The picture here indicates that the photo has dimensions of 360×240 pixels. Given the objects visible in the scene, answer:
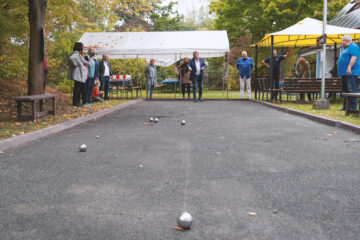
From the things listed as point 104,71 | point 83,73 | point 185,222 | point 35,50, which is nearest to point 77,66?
point 83,73

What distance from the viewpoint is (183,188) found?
3.65m

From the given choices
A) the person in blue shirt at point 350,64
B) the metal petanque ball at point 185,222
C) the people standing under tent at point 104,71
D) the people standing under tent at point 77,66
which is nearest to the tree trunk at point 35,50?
the people standing under tent at point 77,66

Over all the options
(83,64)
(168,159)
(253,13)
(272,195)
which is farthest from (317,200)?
(253,13)

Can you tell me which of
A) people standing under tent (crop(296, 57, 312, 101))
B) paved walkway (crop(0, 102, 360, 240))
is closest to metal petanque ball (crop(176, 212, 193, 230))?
paved walkway (crop(0, 102, 360, 240))

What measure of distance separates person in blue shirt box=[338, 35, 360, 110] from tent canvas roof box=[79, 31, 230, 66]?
826 centimetres

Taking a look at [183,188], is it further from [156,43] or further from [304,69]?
[156,43]

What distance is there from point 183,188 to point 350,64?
27.4ft

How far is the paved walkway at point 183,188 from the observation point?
8.69ft

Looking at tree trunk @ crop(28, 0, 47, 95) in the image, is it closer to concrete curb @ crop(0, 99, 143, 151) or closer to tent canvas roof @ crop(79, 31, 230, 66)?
concrete curb @ crop(0, 99, 143, 151)

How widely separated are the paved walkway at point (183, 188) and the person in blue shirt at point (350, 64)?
4076mm

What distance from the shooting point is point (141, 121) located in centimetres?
980

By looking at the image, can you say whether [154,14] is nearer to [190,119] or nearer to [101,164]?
[190,119]

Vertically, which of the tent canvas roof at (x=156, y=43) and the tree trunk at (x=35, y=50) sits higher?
the tent canvas roof at (x=156, y=43)

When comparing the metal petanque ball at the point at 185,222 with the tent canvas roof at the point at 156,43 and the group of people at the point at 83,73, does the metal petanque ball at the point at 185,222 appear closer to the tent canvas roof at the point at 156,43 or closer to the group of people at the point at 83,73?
the group of people at the point at 83,73
